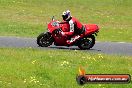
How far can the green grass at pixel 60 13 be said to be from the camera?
27.0m

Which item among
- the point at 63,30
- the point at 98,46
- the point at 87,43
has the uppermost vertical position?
the point at 63,30

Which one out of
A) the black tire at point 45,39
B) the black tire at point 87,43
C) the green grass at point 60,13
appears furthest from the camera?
the green grass at point 60,13

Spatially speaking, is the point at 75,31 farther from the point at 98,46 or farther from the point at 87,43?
the point at 98,46

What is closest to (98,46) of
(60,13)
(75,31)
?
(75,31)

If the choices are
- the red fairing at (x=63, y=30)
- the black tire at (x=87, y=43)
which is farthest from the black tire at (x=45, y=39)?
the black tire at (x=87, y=43)

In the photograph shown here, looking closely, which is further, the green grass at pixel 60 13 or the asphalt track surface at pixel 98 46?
the green grass at pixel 60 13

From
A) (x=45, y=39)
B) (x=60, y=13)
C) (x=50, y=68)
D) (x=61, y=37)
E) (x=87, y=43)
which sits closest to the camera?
(x=50, y=68)

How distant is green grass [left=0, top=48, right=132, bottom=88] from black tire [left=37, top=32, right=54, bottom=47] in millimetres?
3547

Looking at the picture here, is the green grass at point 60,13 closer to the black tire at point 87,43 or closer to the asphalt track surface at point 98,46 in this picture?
the asphalt track surface at point 98,46

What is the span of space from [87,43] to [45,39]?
1.92m

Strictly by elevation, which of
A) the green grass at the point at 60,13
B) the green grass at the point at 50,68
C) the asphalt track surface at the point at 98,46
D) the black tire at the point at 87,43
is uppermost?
the green grass at the point at 50,68

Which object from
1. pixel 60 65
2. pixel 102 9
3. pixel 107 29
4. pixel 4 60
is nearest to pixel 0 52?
pixel 4 60

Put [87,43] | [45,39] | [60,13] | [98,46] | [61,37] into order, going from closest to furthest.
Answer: [45,39] < [61,37] < [87,43] < [98,46] < [60,13]

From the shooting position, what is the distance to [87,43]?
1998 centimetres
